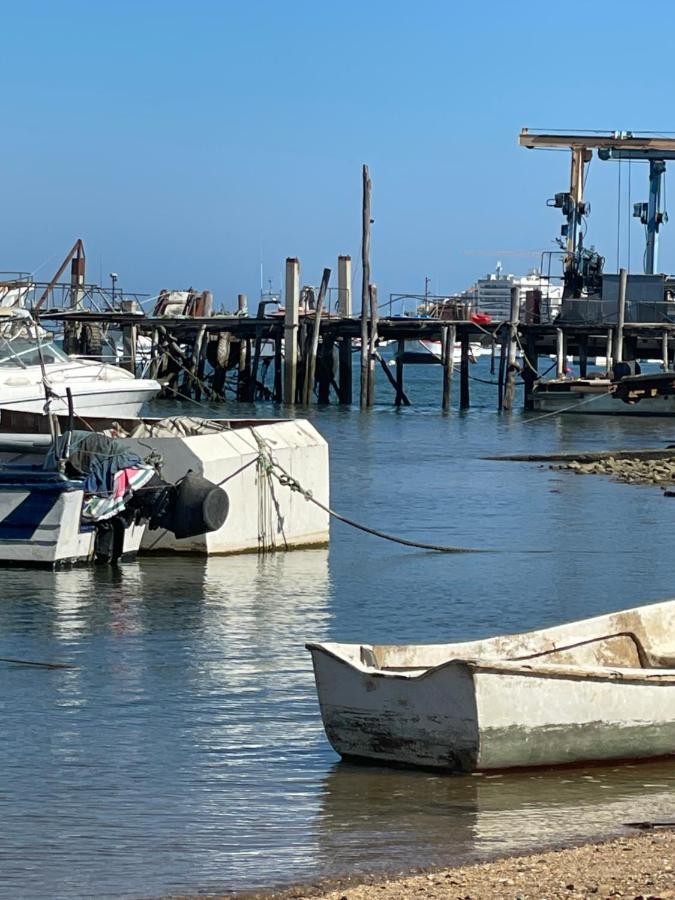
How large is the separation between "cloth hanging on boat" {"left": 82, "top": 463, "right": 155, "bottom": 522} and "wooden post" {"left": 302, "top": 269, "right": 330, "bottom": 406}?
35735 millimetres

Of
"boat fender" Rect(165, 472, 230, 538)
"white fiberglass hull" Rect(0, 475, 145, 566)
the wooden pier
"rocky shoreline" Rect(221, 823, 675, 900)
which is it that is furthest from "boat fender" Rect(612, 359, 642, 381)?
"rocky shoreline" Rect(221, 823, 675, 900)

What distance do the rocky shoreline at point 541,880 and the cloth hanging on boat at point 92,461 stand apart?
A: 9642mm

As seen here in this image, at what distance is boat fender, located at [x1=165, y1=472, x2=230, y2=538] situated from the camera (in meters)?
17.9

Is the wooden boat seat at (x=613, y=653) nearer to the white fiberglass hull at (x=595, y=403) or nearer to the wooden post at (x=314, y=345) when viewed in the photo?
the white fiberglass hull at (x=595, y=403)

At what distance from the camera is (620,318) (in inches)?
2063

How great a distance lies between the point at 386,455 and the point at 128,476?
2202 cm

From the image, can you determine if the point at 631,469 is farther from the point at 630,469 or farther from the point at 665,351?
the point at 665,351

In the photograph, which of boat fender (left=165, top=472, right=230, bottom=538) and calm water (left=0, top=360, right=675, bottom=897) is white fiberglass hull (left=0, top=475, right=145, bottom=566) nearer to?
calm water (left=0, top=360, right=675, bottom=897)

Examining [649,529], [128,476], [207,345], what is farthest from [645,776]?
[207,345]

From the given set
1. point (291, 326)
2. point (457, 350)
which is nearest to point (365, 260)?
point (291, 326)

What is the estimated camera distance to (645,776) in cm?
1019

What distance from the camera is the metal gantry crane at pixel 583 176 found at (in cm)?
5550

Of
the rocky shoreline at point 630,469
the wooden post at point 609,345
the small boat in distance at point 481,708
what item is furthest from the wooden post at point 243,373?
the small boat in distance at point 481,708

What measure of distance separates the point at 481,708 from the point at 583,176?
50.4 m
